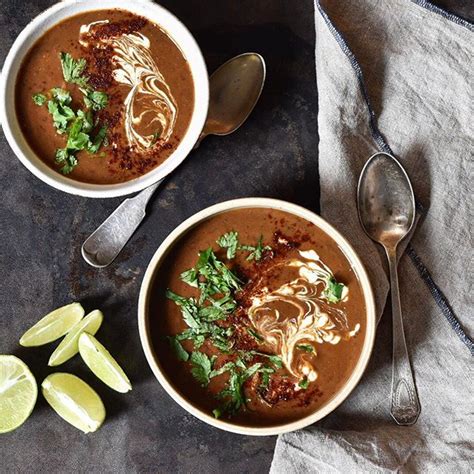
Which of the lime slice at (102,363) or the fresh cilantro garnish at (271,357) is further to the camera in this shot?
the lime slice at (102,363)

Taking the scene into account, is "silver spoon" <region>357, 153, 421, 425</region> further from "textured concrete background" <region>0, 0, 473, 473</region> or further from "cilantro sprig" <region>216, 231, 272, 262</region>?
"cilantro sprig" <region>216, 231, 272, 262</region>

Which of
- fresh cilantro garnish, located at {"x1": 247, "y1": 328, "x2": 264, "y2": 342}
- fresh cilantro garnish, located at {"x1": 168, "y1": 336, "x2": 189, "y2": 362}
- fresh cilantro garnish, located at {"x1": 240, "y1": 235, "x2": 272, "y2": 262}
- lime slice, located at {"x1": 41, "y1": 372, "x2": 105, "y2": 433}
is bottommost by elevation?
lime slice, located at {"x1": 41, "y1": 372, "x2": 105, "y2": 433}

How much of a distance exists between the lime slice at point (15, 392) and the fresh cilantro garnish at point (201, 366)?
629 mm

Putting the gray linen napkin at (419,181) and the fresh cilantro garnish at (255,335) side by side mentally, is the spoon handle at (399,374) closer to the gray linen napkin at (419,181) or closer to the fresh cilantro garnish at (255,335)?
the gray linen napkin at (419,181)

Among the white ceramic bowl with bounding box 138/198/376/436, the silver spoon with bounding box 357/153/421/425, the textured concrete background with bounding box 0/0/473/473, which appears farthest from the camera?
the textured concrete background with bounding box 0/0/473/473

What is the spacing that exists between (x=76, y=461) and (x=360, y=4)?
187 cm

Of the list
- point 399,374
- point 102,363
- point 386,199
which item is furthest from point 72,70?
point 399,374

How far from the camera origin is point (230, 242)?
243cm

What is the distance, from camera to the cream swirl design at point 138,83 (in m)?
2.48

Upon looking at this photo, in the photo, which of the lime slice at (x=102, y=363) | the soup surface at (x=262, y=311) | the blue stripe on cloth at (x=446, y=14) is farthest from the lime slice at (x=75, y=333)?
the blue stripe on cloth at (x=446, y=14)

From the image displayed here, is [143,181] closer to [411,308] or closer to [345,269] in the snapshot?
[345,269]

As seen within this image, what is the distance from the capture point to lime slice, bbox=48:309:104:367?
8.96ft

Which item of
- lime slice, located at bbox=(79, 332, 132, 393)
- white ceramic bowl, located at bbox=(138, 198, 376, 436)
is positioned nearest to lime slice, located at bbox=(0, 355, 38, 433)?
lime slice, located at bbox=(79, 332, 132, 393)

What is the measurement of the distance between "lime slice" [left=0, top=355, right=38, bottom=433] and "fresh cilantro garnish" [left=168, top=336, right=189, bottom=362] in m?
0.59
